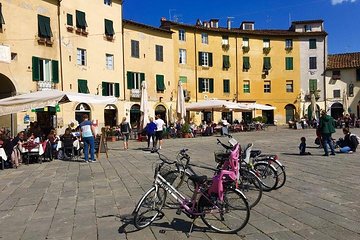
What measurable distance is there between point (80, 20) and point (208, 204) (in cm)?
2699

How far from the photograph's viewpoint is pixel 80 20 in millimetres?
28859

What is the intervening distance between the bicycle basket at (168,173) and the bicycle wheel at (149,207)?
Result: 0.34 m

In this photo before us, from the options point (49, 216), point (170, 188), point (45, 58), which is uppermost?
point (45, 58)

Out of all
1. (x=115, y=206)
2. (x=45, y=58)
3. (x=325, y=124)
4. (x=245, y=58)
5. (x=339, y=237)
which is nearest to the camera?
(x=339, y=237)

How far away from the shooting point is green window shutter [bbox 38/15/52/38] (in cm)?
2547

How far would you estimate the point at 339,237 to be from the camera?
4.45 meters

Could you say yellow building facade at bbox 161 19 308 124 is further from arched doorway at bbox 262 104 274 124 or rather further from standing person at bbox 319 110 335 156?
standing person at bbox 319 110 335 156

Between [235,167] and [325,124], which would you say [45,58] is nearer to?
[325,124]

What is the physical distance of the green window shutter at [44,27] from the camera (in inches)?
1003

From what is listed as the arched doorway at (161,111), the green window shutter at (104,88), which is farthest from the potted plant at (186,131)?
the arched doorway at (161,111)

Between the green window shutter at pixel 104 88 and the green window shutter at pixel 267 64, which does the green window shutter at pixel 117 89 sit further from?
the green window shutter at pixel 267 64

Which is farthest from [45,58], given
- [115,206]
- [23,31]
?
[115,206]

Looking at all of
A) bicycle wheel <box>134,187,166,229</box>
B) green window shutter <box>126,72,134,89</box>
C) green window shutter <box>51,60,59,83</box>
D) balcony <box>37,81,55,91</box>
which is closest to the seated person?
bicycle wheel <box>134,187,166,229</box>

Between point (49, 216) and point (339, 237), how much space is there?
14.0ft
